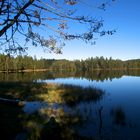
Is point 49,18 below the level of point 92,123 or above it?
above

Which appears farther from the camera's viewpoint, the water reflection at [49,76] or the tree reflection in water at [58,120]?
the water reflection at [49,76]

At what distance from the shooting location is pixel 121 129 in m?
17.0

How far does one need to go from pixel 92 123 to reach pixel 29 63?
17161 centimetres

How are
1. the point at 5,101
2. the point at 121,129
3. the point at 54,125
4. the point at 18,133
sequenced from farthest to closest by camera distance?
the point at 5,101
the point at 121,129
the point at 18,133
the point at 54,125

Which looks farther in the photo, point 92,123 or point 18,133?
point 92,123

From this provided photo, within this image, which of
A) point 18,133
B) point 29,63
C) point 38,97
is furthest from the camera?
point 29,63

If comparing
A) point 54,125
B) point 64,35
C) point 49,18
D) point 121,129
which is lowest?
point 121,129

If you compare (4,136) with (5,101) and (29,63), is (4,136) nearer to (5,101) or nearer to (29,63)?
(5,101)

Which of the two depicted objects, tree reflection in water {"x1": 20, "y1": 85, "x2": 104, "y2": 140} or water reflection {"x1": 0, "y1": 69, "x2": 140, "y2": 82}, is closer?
tree reflection in water {"x1": 20, "y1": 85, "x2": 104, "y2": 140}

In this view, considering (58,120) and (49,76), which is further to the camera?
(49,76)

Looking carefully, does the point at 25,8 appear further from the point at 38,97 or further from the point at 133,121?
the point at 38,97

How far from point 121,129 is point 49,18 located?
38.0ft

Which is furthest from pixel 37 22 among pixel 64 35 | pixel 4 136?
pixel 4 136

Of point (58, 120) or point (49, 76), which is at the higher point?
point (49, 76)
